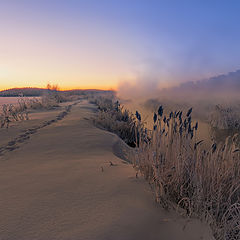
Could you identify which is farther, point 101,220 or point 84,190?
point 84,190

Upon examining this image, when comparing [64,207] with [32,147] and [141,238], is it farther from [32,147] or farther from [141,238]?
[32,147]

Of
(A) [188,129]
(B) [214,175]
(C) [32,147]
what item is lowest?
(C) [32,147]

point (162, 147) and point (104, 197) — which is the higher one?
point (162, 147)

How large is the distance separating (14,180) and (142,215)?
1.49 m

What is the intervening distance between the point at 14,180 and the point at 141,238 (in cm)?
159

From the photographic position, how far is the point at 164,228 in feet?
4.49

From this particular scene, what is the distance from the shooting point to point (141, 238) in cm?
129

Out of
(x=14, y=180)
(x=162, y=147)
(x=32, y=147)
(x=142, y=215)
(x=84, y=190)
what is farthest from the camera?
(x=32, y=147)

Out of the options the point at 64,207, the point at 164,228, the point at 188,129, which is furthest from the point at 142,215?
the point at 188,129

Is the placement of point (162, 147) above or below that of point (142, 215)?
above

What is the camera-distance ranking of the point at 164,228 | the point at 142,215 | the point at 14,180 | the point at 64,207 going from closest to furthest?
the point at 164,228, the point at 142,215, the point at 64,207, the point at 14,180

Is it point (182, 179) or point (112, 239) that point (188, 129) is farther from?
point (112, 239)

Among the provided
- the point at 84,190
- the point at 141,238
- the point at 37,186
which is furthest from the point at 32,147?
the point at 141,238

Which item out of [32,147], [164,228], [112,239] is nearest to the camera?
[112,239]
